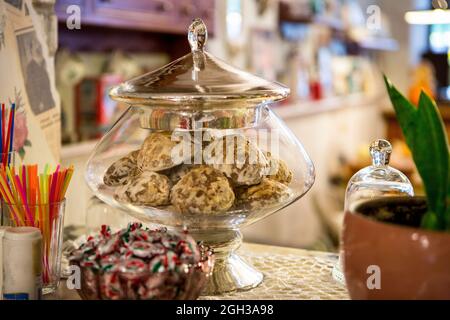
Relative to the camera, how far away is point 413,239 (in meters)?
0.70

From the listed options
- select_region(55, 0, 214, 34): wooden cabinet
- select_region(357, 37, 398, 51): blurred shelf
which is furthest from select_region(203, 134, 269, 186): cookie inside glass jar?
select_region(357, 37, 398, 51): blurred shelf

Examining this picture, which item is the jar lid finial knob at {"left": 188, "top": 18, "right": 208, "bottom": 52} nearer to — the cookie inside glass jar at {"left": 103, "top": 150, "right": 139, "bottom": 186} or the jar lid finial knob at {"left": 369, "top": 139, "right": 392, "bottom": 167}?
the cookie inside glass jar at {"left": 103, "top": 150, "right": 139, "bottom": 186}

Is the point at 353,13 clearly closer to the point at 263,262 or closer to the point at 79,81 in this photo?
the point at 79,81

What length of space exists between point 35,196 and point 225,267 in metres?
0.29

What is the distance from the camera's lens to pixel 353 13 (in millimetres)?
4961

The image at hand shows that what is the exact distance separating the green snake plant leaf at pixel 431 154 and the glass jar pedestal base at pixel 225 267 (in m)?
0.34

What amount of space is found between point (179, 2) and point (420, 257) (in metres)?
1.91

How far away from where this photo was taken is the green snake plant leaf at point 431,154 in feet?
2.40

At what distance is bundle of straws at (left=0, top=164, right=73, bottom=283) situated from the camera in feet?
3.09

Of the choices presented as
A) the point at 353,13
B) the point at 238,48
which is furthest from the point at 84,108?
the point at 353,13

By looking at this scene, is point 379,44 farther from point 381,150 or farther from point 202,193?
point 202,193

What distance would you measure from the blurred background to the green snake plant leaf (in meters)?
0.33

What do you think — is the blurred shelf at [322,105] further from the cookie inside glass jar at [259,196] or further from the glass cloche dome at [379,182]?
the cookie inside glass jar at [259,196]

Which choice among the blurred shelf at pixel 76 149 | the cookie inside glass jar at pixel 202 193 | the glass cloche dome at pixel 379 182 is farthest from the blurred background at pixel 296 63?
the cookie inside glass jar at pixel 202 193
